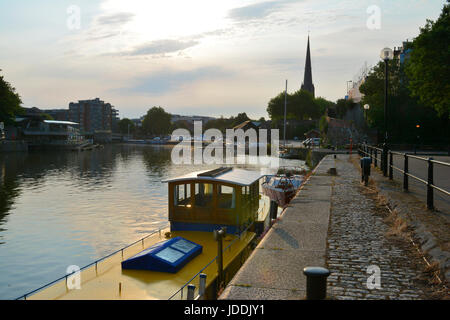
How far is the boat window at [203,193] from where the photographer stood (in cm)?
1469

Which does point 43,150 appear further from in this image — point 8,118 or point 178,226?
point 178,226

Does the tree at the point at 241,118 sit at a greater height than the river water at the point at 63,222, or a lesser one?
greater

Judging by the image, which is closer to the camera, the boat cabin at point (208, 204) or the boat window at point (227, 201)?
the boat cabin at point (208, 204)

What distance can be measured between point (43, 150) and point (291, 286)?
110 meters

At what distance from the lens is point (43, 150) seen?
104m

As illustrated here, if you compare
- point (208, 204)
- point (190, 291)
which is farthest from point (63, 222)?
point (190, 291)

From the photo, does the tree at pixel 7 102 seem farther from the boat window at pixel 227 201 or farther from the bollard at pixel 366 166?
the bollard at pixel 366 166

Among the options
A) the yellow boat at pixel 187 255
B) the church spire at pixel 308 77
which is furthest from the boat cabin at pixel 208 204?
the church spire at pixel 308 77

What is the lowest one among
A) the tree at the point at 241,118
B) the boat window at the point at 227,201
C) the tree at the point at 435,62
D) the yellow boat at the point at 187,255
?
the yellow boat at the point at 187,255

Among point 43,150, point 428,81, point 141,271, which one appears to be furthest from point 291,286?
point 43,150

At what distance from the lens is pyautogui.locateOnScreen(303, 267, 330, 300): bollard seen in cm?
475

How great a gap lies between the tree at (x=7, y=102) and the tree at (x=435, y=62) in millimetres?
77772

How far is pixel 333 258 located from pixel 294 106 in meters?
143
